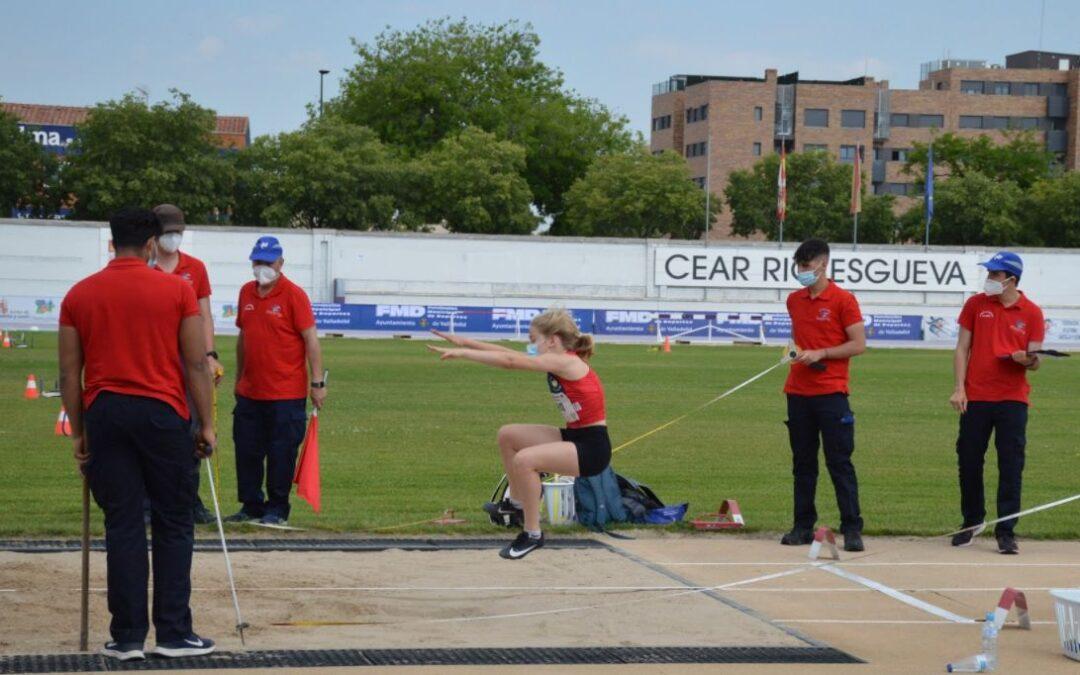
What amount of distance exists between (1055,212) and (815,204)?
1449cm

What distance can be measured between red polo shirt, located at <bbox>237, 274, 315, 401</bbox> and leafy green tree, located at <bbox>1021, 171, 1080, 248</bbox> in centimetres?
8379

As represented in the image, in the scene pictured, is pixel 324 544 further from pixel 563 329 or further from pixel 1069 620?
pixel 1069 620

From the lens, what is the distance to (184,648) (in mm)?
7297

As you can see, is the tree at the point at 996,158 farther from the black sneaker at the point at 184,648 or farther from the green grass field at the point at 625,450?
the black sneaker at the point at 184,648

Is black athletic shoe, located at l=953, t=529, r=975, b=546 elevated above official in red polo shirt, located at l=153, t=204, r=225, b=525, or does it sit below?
below

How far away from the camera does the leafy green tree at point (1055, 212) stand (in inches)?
3487

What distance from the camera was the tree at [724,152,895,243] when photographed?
94938 mm

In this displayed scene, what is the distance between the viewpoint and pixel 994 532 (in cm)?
1230

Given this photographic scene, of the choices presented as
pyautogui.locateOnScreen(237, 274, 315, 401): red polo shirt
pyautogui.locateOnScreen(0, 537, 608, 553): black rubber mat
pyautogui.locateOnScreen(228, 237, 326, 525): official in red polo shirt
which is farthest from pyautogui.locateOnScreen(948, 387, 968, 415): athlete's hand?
pyautogui.locateOnScreen(237, 274, 315, 401): red polo shirt

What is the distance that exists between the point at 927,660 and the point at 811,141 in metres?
123

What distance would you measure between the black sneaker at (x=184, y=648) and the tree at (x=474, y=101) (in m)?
93.6

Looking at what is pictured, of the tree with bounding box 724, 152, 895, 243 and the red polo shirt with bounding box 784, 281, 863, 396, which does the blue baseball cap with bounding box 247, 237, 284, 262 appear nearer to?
the red polo shirt with bounding box 784, 281, 863, 396

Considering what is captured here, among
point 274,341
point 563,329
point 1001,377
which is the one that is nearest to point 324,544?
point 274,341

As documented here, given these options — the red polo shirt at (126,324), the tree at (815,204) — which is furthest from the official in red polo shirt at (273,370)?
the tree at (815,204)
